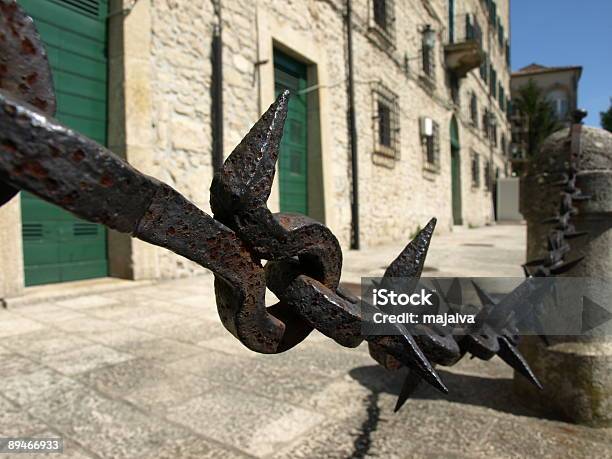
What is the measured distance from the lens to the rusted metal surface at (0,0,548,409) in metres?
0.46

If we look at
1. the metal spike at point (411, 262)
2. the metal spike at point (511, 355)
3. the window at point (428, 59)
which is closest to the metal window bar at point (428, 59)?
the window at point (428, 59)

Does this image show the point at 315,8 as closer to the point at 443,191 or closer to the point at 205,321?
the point at 205,321

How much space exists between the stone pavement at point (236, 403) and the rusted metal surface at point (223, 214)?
40.2 inches

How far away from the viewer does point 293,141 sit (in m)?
7.72

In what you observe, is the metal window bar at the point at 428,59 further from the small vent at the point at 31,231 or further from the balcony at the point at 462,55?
the small vent at the point at 31,231

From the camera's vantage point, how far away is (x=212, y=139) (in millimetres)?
5715

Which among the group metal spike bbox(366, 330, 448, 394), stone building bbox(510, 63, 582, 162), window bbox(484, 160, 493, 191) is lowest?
metal spike bbox(366, 330, 448, 394)

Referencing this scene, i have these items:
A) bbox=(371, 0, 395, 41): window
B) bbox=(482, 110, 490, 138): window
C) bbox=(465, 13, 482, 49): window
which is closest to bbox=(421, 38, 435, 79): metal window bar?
bbox=(371, 0, 395, 41): window

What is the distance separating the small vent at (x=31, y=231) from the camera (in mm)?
4355

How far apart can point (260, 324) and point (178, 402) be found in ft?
5.07

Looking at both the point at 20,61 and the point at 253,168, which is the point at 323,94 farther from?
the point at 20,61

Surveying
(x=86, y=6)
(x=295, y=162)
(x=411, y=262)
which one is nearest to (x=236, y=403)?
(x=411, y=262)

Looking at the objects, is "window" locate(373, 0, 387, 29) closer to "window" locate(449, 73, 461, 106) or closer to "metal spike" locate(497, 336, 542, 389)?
"window" locate(449, 73, 461, 106)

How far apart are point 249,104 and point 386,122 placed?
5191 mm
